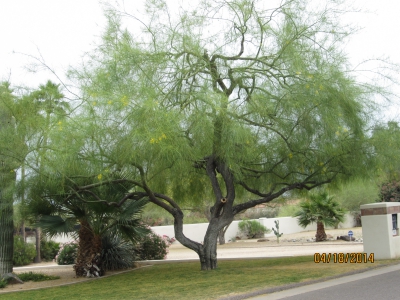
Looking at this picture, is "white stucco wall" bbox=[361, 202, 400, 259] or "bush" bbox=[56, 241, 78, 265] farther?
"bush" bbox=[56, 241, 78, 265]

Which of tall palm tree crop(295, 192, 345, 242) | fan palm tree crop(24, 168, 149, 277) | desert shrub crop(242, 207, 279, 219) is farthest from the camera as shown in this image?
desert shrub crop(242, 207, 279, 219)

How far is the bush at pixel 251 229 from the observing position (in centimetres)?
4006

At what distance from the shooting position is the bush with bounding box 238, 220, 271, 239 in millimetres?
40062

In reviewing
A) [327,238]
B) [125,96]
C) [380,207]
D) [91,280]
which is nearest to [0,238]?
[91,280]

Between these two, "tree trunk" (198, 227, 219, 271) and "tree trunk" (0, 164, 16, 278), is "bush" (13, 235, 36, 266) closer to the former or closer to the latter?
"tree trunk" (0, 164, 16, 278)

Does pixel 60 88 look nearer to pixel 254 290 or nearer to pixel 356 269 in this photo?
pixel 254 290

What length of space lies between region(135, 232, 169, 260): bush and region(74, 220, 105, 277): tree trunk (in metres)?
4.70

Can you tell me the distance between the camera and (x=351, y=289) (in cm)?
1084

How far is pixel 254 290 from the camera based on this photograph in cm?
1107

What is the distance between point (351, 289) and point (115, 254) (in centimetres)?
1004

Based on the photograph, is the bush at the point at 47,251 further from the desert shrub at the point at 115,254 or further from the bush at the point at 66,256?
the desert shrub at the point at 115,254
